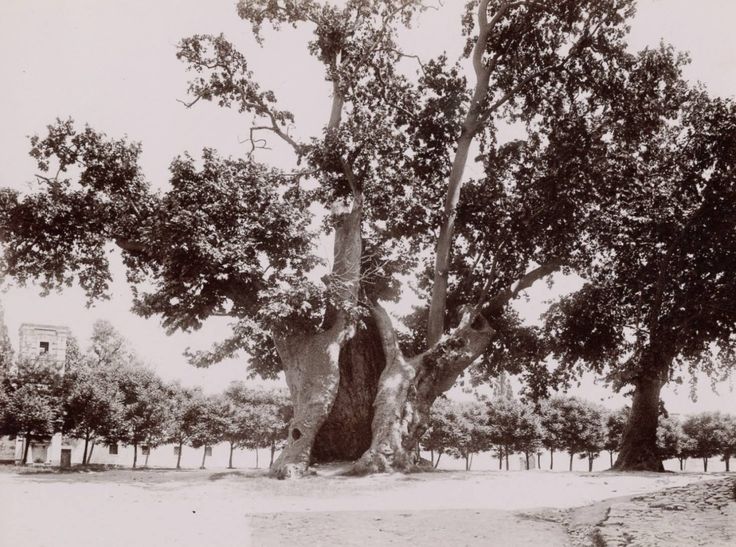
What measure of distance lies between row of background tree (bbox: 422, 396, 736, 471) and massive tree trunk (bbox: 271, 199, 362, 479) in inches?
882

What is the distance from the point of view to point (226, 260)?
15109 mm

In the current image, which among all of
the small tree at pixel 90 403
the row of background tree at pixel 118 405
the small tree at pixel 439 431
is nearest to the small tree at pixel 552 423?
the small tree at pixel 439 431

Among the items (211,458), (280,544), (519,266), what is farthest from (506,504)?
(211,458)

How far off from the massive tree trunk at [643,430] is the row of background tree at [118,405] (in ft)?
62.9

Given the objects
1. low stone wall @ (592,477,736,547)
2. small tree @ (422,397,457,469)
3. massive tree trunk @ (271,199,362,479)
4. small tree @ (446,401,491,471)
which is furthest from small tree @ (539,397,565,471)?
low stone wall @ (592,477,736,547)

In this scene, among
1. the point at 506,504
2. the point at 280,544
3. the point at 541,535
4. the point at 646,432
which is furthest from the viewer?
the point at 646,432

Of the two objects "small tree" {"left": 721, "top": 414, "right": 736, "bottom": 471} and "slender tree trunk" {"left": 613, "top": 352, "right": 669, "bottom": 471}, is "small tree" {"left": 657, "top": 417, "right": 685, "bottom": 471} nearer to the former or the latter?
"small tree" {"left": 721, "top": 414, "right": 736, "bottom": 471}

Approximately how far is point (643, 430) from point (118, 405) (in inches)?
1046

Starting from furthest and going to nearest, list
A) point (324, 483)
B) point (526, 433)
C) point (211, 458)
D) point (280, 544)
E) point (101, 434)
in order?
1. point (211, 458)
2. point (526, 433)
3. point (101, 434)
4. point (324, 483)
5. point (280, 544)

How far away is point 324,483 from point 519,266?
10.7m

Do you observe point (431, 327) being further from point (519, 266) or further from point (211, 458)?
point (211, 458)

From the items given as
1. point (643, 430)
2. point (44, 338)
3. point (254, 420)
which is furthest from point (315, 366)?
point (44, 338)

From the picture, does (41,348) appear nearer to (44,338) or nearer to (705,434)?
(44,338)

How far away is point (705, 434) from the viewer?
135 ft
